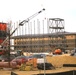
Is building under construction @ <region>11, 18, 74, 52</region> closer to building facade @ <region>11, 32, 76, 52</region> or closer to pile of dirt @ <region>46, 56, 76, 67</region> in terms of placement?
building facade @ <region>11, 32, 76, 52</region>

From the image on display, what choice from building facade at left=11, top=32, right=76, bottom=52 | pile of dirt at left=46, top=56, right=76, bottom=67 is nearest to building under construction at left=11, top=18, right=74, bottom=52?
building facade at left=11, top=32, right=76, bottom=52

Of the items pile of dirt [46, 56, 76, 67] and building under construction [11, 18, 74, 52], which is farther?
building under construction [11, 18, 74, 52]

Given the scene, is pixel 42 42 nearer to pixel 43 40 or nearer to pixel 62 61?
pixel 43 40

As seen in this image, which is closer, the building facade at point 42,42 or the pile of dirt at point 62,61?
the pile of dirt at point 62,61

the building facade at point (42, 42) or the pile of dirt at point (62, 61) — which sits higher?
the building facade at point (42, 42)

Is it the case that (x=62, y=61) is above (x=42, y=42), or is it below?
below

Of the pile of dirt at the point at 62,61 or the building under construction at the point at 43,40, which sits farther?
the building under construction at the point at 43,40

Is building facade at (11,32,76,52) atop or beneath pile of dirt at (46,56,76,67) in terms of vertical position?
atop

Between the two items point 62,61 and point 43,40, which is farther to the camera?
point 43,40

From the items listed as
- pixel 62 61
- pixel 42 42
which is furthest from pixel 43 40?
pixel 62 61

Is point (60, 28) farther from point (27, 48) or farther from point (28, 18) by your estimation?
point (27, 48)

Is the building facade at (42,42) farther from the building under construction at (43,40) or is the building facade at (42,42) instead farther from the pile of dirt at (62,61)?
the pile of dirt at (62,61)

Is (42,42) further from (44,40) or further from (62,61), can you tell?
(62,61)

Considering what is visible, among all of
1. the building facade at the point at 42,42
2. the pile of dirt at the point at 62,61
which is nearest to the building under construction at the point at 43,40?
the building facade at the point at 42,42
